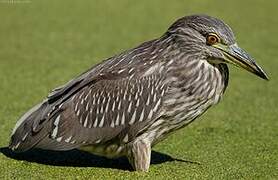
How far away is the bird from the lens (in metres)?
4.52

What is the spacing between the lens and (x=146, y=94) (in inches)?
180

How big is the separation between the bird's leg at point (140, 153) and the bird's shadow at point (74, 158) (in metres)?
0.22

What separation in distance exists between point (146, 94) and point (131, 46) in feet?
13.0

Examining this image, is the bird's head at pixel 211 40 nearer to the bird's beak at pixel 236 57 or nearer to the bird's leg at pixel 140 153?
the bird's beak at pixel 236 57

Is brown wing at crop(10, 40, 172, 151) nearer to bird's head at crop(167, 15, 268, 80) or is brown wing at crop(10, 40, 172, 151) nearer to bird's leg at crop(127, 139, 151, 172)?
bird's leg at crop(127, 139, 151, 172)

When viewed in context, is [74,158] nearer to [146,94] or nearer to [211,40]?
[146,94]

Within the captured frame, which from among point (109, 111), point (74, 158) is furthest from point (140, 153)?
point (74, 158)

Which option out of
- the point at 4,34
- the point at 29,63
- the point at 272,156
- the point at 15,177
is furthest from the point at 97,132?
the point at 4,34

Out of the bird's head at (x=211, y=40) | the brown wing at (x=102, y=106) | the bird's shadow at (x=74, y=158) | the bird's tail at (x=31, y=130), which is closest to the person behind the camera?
the bird's head at (x=211, y=40)

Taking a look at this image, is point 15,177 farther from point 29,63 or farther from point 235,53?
point 29,63

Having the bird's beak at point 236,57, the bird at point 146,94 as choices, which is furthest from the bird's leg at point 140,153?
the bird's beak at point 236,57

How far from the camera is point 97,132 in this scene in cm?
468

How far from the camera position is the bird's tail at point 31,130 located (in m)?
4.83

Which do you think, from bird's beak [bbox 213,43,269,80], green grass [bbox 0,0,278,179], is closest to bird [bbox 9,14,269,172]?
bird's beak [bbox 213,43,269,80]
